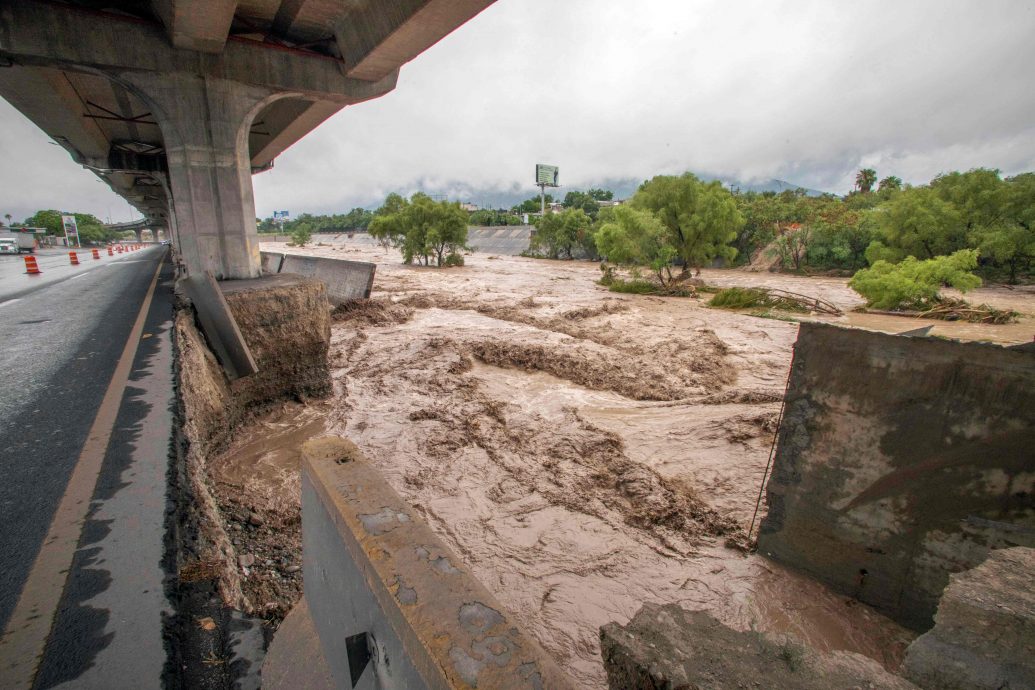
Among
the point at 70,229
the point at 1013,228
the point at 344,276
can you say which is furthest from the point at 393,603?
the point at 70,229

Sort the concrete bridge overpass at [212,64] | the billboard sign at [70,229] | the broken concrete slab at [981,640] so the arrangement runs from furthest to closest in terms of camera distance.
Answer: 1. the billboard sign at [70,229]
2. the concrete bridge overpass at [212,64]
3. the broken concrete slab at [981,640]

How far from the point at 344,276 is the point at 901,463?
20.4 meters

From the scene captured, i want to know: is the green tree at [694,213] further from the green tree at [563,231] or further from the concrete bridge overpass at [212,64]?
the concrete bridge overpass at [212,64]

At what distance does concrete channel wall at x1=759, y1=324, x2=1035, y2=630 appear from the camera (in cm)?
363

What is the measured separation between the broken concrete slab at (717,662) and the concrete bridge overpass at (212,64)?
747cm

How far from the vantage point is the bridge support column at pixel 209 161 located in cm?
802

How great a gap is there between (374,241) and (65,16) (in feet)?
281

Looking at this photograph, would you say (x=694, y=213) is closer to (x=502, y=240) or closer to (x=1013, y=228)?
(x=1013, y=228)

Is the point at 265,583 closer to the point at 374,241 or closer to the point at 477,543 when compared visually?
the point at 477,543

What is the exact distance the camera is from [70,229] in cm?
6769

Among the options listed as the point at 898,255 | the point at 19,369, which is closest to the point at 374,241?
the point at 898,255

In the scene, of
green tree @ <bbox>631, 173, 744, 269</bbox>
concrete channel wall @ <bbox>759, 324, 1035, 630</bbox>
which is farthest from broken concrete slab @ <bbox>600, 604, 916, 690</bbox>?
green tree @ <bbox>631, 173, 744, 269</bbox>

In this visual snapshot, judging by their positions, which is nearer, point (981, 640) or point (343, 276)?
point (981, 640)

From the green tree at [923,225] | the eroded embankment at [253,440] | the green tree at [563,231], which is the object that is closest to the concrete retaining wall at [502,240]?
the green tree at [563,231]
